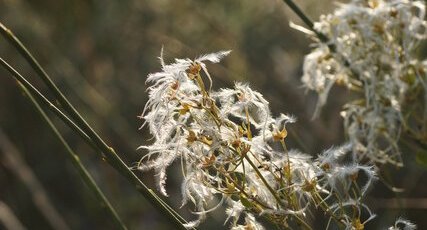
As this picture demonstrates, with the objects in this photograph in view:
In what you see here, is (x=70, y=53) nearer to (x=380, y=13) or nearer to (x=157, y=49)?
(x=157, y=49)

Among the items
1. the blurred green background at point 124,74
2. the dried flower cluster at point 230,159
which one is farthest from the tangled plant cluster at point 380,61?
the blurred green background at point 124,74

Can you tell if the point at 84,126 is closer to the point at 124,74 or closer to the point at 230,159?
the point at 230,159

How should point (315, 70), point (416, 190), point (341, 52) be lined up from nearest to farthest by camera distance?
point (341, 52) < point (315, 70) < point (416, 190)

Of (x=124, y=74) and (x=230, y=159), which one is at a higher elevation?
(x=124, y=74)

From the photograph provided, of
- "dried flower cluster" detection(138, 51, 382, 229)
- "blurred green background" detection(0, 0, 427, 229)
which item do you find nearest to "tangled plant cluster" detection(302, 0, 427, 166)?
"dried flower cluster" detection(138, 51, 382, 229)

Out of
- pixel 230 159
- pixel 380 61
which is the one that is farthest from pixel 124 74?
pixel 230 159

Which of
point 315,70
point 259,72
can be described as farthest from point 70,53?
point 315,70

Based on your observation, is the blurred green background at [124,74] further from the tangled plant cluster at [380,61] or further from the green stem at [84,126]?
the green stem at [84,126]

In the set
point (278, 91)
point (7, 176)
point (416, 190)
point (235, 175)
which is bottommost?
point (416, 190)

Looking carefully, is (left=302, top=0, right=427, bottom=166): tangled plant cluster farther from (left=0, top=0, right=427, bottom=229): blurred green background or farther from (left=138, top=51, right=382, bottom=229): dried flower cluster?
(left=0, top=0, right=427, bottom=229): blurred green background
